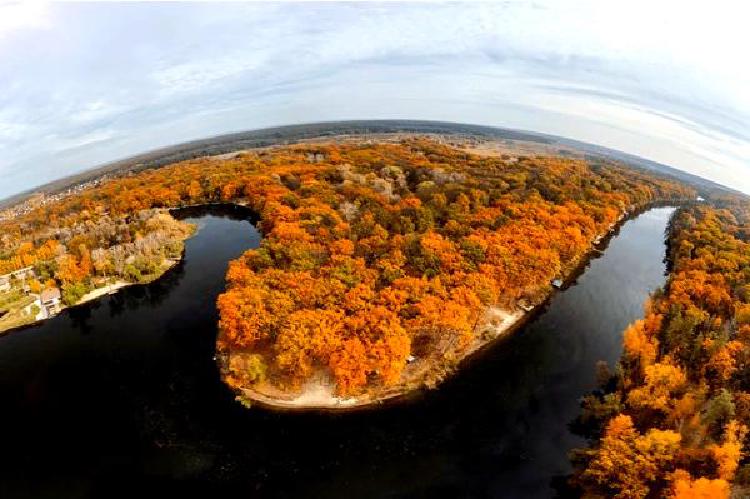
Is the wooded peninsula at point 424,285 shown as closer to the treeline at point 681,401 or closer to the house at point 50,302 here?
the treeline at point 681,401

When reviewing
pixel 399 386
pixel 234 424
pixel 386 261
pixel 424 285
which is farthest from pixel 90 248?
pixel 399 386

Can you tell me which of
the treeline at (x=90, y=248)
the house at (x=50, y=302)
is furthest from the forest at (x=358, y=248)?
the house at (x=50, y=302)

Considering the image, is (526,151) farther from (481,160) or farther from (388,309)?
(388,309)

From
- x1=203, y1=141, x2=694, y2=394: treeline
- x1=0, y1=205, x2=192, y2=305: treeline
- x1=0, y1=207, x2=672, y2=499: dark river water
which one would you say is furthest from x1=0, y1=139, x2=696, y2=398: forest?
x1=0, y1=207, x2=672, y2=499: dark river water

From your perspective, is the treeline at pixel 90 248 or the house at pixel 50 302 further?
the treeline at pixel 90 248

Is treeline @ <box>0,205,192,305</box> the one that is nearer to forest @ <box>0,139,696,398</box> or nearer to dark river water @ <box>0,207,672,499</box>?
forest @ <box>0,139,696,398</box>

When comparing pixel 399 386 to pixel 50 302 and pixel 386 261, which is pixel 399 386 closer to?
pixel 386 261
